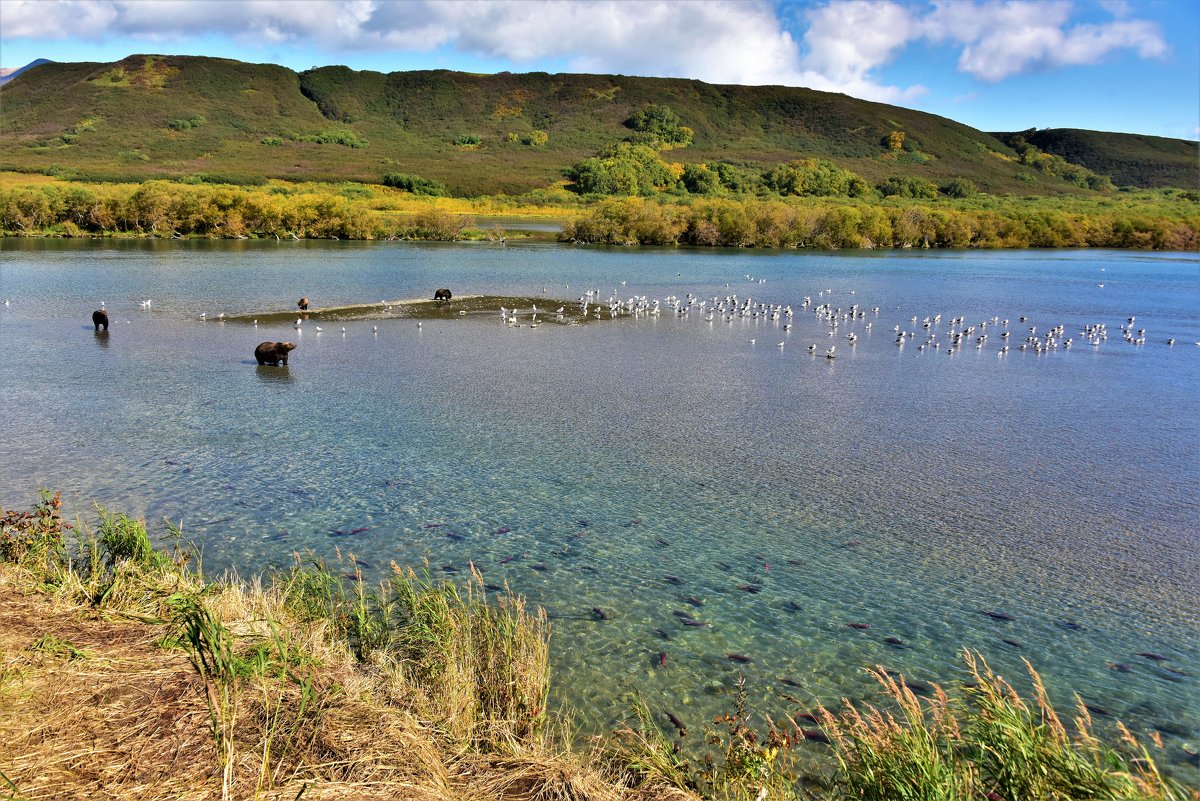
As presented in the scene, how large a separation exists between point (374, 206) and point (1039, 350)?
69522 millimetres

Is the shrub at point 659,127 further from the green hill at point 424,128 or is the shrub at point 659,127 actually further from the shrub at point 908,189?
the shrub at point 908,189

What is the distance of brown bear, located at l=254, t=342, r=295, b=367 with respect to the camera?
1841cm

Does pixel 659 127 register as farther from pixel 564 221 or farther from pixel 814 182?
pixel 564 221

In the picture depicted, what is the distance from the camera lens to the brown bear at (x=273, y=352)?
60.4 ft

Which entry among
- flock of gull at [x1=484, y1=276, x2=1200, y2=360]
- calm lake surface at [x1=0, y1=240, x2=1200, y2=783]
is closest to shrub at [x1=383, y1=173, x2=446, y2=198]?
flock of gull at [x1=484, y1=276, x2=1200, y2=360]

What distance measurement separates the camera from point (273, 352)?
725 inches

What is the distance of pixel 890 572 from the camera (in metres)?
8.53

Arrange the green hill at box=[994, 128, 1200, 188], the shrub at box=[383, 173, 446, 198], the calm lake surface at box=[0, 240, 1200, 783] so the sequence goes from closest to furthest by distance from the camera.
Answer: the calm lake surface at box=[0, 240, 1200, 783] → the shrub at box=[383, 173, 446, 198] → the green hill at box=[994, 128, 1200, 188]

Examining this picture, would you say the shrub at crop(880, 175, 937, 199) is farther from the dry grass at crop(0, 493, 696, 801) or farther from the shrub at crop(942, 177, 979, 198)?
the dry grass at crop(0, 493, 696, 801)

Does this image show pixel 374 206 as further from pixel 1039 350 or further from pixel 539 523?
pixel 539 523

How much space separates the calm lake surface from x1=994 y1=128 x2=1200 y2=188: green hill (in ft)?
501

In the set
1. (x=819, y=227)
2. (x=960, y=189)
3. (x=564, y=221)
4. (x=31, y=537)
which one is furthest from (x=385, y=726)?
(x=960, y=189)

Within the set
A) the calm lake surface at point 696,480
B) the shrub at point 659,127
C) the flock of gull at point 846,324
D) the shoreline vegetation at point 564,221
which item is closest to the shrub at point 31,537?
the calm lake surface at point 696,480

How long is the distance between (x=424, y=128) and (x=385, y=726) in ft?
583
